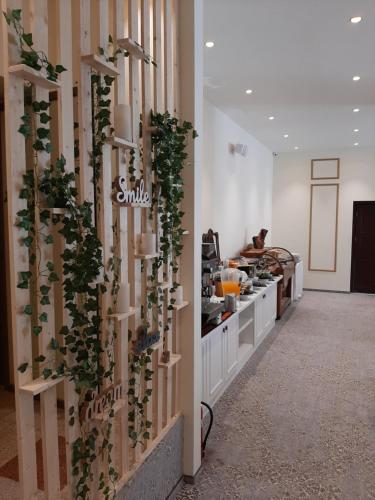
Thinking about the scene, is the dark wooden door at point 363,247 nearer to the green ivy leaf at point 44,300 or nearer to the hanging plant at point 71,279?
the hanging plant at point 71,279

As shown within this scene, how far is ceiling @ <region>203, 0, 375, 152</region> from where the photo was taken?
113 inches

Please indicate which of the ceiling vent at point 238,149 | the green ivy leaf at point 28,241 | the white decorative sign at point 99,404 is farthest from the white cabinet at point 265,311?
the green ivy leaf at point 28,241

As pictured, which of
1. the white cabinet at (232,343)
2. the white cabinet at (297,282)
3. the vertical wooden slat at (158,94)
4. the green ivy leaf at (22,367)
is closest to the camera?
the green ivy leaf at (22,367)

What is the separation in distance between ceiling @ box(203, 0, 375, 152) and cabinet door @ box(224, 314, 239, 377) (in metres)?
2.58

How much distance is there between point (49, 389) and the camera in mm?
1306

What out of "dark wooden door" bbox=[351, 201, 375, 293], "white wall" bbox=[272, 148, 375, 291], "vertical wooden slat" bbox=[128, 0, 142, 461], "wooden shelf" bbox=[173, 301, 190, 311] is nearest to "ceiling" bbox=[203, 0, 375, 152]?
"vertical wooden slat" bbox=[128, 0, 142, 461]

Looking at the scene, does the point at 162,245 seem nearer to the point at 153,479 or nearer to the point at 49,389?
the point at 49,389

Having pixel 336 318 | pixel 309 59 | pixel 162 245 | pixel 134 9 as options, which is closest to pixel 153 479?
pixel 162 245

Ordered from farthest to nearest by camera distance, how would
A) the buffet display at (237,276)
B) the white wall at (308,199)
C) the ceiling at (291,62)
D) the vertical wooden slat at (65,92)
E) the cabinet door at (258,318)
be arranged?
the white wall at (308,199)
the cabinet door at (258,318)
the buffet display at (237,276)
the ceiling at (291,62)
the vertical wooden slat at (65,92)

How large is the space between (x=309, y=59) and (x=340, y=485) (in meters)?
3.64

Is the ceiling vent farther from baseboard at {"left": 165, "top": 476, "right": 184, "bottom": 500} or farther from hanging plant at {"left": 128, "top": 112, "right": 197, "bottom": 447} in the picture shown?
baseboard at {"left": 165, "top": 476, "right": 184, "bottom": 500}

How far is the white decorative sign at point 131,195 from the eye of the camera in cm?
161

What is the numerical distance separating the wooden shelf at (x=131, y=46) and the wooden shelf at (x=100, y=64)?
0.16 m

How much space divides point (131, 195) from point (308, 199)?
776 centimetres
